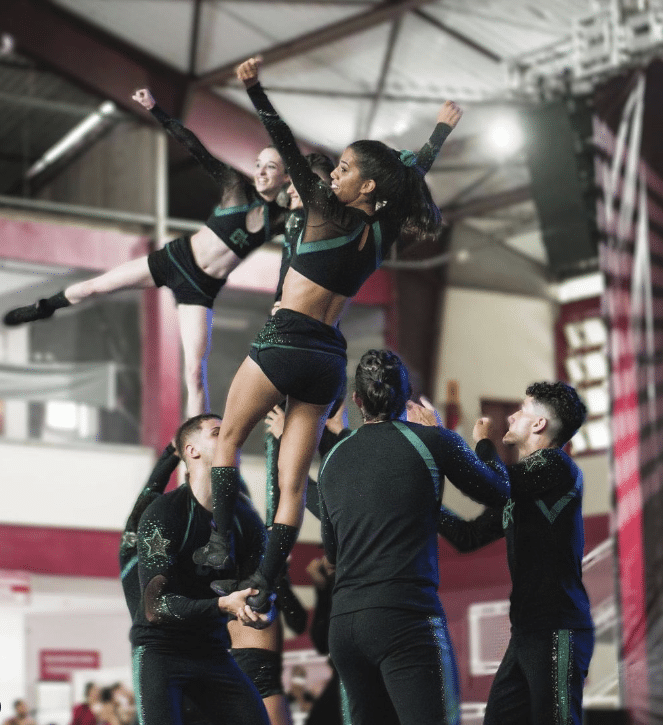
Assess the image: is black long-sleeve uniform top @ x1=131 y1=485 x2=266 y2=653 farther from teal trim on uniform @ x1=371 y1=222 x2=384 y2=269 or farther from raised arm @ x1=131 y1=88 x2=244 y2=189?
raised arm @ x1=131 y1=88 x2=244 y2=189

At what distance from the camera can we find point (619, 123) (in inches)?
432

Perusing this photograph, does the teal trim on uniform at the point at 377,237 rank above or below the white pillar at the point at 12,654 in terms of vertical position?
above

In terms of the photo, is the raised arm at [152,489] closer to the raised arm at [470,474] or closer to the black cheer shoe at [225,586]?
the black cheer shoe at [225,586]

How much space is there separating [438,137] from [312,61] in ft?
28.6

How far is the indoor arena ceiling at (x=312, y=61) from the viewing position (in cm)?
1229

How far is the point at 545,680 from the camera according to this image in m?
3.75

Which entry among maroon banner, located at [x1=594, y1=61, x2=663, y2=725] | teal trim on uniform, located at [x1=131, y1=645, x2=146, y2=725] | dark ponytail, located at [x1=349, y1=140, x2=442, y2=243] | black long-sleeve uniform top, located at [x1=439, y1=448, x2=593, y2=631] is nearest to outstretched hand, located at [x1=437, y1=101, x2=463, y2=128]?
dark ponytail, located at [x1=349, y1=140, x2=442, y2=243]

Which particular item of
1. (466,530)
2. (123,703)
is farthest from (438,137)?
(123,703)

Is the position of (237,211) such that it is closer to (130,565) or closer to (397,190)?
(397,190)

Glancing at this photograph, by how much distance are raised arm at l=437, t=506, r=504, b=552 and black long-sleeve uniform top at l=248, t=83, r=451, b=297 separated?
2.74ft

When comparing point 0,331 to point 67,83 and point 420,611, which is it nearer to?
point 67,83

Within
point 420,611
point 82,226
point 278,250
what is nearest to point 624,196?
point 278,250

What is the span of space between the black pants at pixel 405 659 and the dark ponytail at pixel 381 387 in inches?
23.2

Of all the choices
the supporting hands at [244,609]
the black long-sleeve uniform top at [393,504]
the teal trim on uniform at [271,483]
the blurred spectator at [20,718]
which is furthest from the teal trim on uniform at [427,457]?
the blurred spectator at [20,718]
